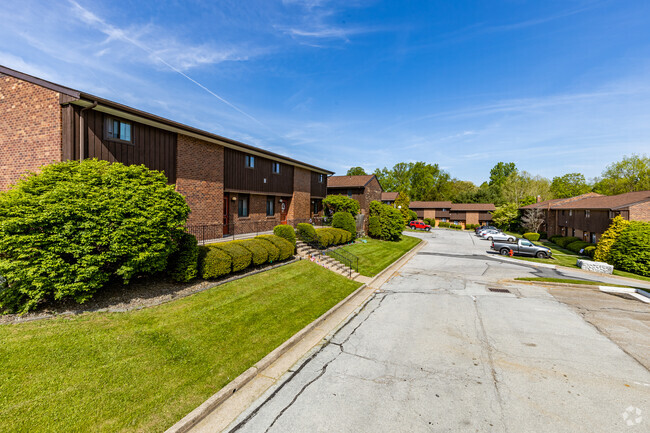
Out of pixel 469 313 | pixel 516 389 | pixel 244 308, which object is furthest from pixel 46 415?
pixel 469 313

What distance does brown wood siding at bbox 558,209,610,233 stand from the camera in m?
29.5

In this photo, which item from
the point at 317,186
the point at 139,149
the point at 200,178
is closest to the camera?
the point at 139,149

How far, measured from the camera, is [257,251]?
1245cm

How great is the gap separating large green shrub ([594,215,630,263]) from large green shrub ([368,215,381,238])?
18754 mm

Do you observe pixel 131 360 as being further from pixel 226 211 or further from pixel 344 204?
pixel 344 204

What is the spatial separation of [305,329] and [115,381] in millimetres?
4780

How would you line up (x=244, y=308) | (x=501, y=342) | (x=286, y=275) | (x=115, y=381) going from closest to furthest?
(x=115, y=381) < (x=501, y=342) < (x=244, y=308) < (x=286, y=275)

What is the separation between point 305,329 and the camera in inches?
340

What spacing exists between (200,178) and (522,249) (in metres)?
29.1

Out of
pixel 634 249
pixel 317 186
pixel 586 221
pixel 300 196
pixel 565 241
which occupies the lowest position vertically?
pixel 565 241

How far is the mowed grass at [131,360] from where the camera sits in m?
4.47

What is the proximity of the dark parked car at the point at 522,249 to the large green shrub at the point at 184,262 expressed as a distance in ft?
95.0

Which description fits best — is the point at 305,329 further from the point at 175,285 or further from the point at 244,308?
the point at 175,285

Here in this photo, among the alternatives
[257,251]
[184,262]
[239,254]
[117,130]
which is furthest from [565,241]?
[117,130]
